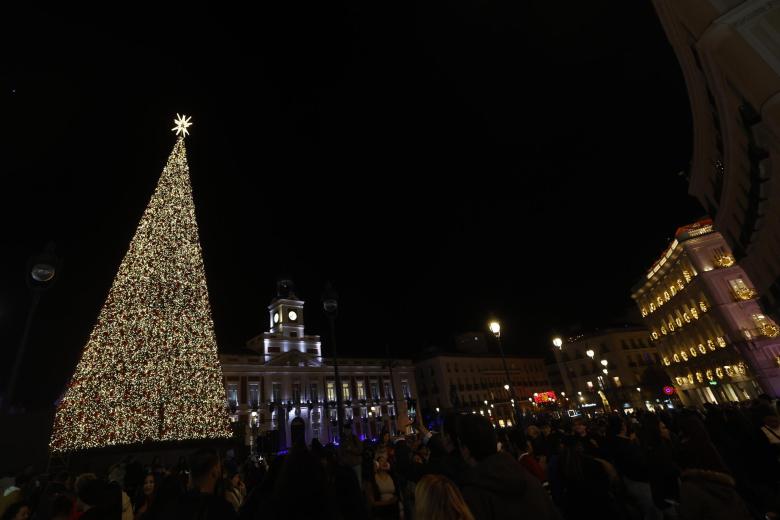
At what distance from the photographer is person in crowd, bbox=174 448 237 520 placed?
320 cm

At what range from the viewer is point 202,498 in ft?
10.8

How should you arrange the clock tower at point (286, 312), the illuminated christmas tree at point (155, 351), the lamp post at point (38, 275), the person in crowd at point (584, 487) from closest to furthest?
the person in crowd at point (584, 487) → the lamp post at point (38, 275) → the illuminated christmas tree at point (155, 351) → the clock tower at point (286, 312)

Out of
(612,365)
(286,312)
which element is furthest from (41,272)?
(612,365)

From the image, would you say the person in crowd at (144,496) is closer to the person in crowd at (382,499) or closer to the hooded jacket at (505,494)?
Result: the person in crowd at (382,499)

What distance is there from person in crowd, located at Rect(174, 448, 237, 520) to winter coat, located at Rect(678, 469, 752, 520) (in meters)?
4.04

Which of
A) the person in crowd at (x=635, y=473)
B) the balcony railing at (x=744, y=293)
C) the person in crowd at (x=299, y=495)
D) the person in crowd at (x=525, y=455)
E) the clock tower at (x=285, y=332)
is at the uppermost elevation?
the clock tower at (x=285, y=332)

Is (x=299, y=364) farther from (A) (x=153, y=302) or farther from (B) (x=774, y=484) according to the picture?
(B) (x=774, y=484)

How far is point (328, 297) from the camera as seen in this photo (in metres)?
10.6

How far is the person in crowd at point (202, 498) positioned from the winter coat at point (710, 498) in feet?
13.2

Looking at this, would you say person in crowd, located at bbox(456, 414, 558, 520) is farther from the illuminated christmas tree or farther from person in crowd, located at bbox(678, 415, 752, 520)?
the illuminated christmas tree

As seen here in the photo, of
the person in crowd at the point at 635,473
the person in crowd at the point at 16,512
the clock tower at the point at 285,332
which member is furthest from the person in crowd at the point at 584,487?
the clock tower at the point at 285,332

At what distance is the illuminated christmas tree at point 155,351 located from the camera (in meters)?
13.8

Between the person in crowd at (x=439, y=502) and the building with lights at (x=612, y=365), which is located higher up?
the building with lights at (x=612, y=365)

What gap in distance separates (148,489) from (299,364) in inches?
2037
